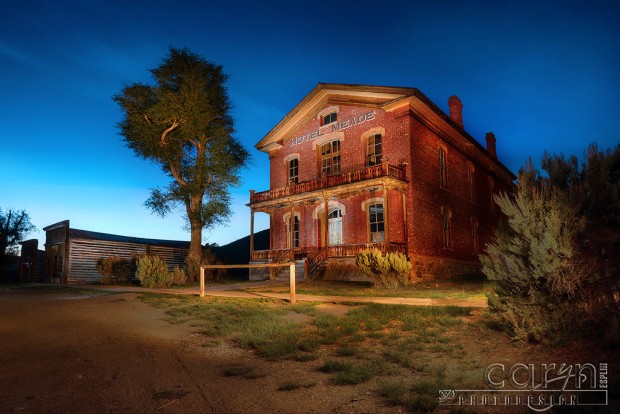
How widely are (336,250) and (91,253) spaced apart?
14874mm

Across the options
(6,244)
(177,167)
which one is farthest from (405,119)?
(6,244)

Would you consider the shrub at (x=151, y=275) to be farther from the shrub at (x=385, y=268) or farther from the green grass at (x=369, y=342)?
the shrub at (x=385, y=268)

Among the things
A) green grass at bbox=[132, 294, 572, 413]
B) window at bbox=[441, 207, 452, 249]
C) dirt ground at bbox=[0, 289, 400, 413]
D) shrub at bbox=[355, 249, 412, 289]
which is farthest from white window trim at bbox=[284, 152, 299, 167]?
dirt ground at bbox=[0, 289, 400, 413]

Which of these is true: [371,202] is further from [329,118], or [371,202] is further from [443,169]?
[329,118]

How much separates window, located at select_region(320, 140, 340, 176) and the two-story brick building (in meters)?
0.06

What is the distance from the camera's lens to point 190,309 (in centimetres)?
1021

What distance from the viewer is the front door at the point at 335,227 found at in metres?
23.2

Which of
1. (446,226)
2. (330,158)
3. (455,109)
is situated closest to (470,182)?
(455,109)

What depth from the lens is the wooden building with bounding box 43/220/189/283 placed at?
2381 cm

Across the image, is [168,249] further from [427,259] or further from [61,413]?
[61,413]

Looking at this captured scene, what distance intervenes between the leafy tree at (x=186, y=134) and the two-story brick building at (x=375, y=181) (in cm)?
278

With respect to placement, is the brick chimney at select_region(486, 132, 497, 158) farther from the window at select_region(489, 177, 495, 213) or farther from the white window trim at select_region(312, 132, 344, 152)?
the white window trim at select_region(312, 132, 344, 152)

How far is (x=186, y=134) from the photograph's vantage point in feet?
77.7

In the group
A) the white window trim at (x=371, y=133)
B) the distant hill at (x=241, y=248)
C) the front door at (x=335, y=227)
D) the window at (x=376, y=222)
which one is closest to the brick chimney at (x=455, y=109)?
the white window trim at (x=371, y=133)
